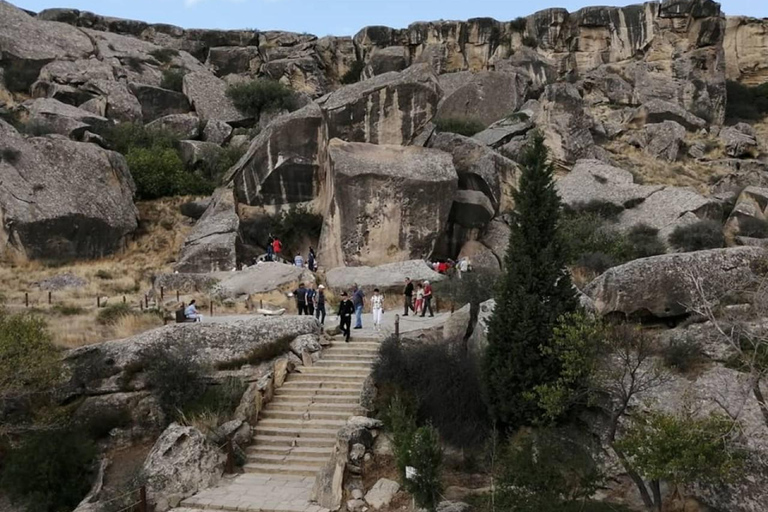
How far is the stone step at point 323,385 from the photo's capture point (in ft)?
42.3

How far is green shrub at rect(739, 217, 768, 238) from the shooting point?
23.9 metres

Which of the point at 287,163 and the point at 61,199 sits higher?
the point at 287,163

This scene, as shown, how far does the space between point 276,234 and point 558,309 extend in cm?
1756

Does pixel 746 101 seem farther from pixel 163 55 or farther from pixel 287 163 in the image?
pixel 163 55

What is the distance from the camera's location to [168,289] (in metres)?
21.1

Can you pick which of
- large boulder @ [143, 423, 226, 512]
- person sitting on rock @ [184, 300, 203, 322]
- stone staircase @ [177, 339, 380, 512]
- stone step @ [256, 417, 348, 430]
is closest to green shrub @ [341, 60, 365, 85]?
person sitting on rock @ [184, 300, 203, 322]

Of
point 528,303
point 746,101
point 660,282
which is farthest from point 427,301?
point 746,101

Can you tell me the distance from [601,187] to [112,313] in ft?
64.6

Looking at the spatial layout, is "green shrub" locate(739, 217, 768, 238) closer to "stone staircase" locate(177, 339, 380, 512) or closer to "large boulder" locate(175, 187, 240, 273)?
"stone staircase" locate(177, 339, 380, 512)

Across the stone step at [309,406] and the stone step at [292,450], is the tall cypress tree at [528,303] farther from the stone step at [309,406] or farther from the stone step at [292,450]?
the stone step at [292,450]

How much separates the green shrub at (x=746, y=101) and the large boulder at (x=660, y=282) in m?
35.9

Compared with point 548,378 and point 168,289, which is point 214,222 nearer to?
point 168,289

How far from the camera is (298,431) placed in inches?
471

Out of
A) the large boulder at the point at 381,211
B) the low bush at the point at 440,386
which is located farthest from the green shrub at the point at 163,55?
the low bush at the point at 440,386
